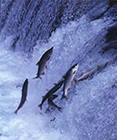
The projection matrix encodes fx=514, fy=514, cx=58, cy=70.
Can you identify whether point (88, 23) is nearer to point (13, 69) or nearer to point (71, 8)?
point (71, 8)

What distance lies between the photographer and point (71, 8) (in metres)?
7.33

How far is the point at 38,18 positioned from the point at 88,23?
1575 millimetres

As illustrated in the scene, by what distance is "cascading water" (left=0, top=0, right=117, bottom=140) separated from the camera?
5.07 metres

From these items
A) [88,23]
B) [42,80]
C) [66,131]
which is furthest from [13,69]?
[66,131]

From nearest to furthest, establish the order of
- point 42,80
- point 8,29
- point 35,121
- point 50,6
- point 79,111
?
point 79,111, point 35,121, point 42,80, point 50,6, point 8,29

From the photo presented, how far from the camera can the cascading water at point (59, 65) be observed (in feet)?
16.6

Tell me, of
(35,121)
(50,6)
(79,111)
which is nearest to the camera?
(79,111)

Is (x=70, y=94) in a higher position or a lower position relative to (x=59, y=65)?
higher

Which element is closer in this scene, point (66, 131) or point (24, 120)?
point (66, 131)

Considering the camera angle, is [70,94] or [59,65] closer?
[70,94]

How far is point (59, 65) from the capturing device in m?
6.50

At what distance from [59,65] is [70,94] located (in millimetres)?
1009

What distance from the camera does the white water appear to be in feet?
16.4

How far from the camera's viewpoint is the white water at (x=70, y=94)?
16.4 ft
